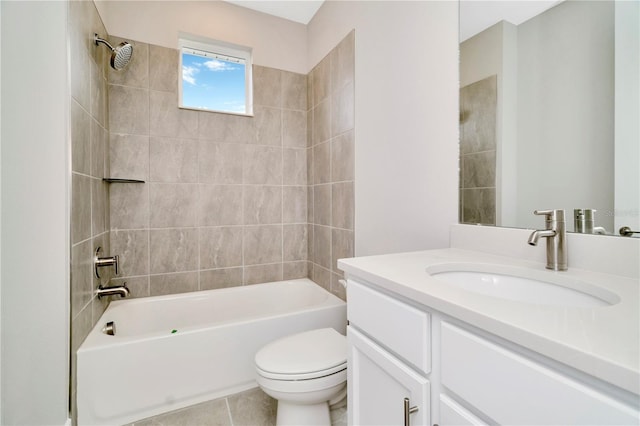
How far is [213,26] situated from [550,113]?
2313 millimetres

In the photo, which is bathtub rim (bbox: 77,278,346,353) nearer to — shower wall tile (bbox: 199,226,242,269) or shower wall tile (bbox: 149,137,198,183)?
shower wall tile (bbox: 199,226,242,269)

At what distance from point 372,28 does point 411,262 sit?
1.48 meters

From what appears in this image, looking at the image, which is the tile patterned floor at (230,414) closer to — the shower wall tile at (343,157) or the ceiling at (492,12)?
the shower wall tile at (343,157)

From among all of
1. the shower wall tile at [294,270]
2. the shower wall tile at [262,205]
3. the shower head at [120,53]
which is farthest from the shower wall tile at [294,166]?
the shower head at [120,53]

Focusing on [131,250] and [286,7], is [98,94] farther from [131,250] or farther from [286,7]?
[286,7]

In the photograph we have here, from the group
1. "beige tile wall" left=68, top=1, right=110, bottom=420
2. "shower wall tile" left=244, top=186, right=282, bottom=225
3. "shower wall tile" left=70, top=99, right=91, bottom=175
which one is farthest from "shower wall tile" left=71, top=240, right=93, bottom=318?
"shower wall tile" left=244, top=186, right=282, bottom=225

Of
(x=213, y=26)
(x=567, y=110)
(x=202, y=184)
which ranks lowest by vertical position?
(x=202, y=184)

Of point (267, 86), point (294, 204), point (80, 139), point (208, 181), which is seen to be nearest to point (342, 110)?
point (267, 86)

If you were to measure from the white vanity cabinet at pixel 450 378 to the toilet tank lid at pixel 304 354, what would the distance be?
0.25 metres

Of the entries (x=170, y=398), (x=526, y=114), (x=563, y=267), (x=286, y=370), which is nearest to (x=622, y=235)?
(x=563, y=267)

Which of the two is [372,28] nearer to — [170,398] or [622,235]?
[622,235]

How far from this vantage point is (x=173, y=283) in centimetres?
219

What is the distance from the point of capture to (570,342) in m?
0.43

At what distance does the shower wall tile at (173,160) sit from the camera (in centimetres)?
212
